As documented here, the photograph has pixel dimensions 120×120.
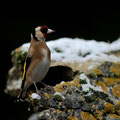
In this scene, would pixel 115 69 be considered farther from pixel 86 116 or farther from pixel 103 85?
pixel 86 116

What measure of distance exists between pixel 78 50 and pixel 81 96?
193cm

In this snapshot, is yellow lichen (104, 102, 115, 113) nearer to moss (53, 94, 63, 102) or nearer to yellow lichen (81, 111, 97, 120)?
yellow lichen (81, 111, 97, 120)

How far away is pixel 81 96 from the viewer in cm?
393

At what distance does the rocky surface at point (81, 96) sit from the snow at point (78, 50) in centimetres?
48

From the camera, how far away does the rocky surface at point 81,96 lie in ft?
12.2

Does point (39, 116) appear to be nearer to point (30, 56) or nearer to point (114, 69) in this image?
point (30, 56)

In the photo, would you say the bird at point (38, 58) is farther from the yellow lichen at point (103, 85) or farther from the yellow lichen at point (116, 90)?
the yellow lichen at point (116, 90)

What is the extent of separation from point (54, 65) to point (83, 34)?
189 inches

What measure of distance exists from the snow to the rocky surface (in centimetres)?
48

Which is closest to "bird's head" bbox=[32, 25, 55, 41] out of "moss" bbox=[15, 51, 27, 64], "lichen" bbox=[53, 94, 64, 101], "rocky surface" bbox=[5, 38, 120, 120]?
"rocky surface" bbox=[5, 38, 120, 120]

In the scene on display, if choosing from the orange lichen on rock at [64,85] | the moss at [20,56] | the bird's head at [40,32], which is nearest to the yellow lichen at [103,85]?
the orange lichen on rock at [64,85]

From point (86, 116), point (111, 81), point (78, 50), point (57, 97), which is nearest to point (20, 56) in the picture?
point (78, 50)

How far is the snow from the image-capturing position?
5.38 m

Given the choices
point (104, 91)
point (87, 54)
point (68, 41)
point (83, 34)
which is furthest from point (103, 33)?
Answer: point (104, 91)
